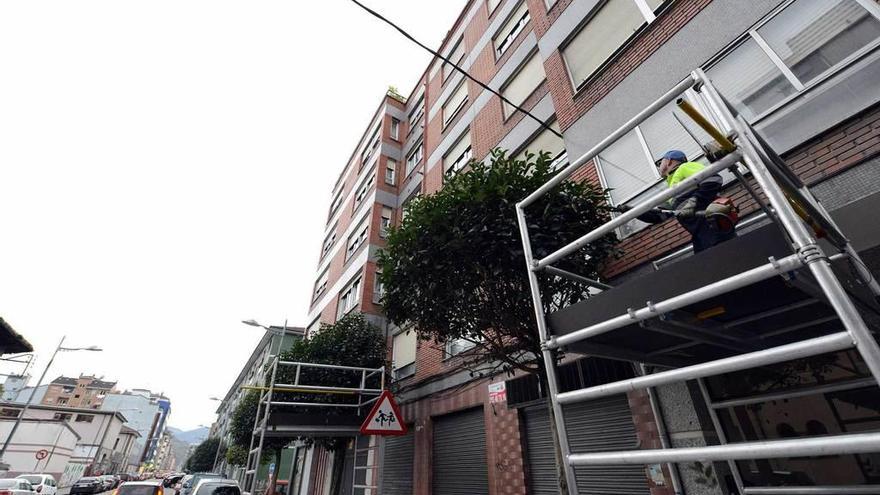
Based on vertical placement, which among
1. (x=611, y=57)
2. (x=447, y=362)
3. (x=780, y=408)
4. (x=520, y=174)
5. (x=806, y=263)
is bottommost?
(x=780, y=408)

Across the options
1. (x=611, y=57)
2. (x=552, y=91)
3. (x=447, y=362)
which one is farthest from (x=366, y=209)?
(x=611, y=57)

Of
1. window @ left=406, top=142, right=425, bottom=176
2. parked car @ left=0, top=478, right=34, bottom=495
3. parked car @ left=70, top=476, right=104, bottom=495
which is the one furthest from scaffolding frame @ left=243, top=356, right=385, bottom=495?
parked car @ left=70, top=476, right=104, bottom=495

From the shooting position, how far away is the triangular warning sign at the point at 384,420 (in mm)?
6922

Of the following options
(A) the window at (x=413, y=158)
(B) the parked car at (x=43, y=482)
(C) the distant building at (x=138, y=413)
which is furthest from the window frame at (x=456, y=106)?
(C) the distant building at (x=138, y=413)

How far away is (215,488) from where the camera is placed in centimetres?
1214

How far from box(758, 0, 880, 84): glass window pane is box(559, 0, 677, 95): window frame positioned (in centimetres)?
215

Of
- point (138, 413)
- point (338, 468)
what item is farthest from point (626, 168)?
Result: point (138, 413)

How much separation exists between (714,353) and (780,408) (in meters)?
0.96

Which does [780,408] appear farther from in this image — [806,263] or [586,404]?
[806,263]

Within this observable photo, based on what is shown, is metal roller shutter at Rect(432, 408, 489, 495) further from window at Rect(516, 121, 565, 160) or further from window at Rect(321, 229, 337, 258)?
window at Rect(321, 229, 337, 258)

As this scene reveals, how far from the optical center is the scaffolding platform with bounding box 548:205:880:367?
7.44 feet

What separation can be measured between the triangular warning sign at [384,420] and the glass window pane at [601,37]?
24.6 feet

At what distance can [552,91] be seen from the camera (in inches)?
Result: 348

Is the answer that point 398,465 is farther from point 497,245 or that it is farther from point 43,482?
point 43,482
